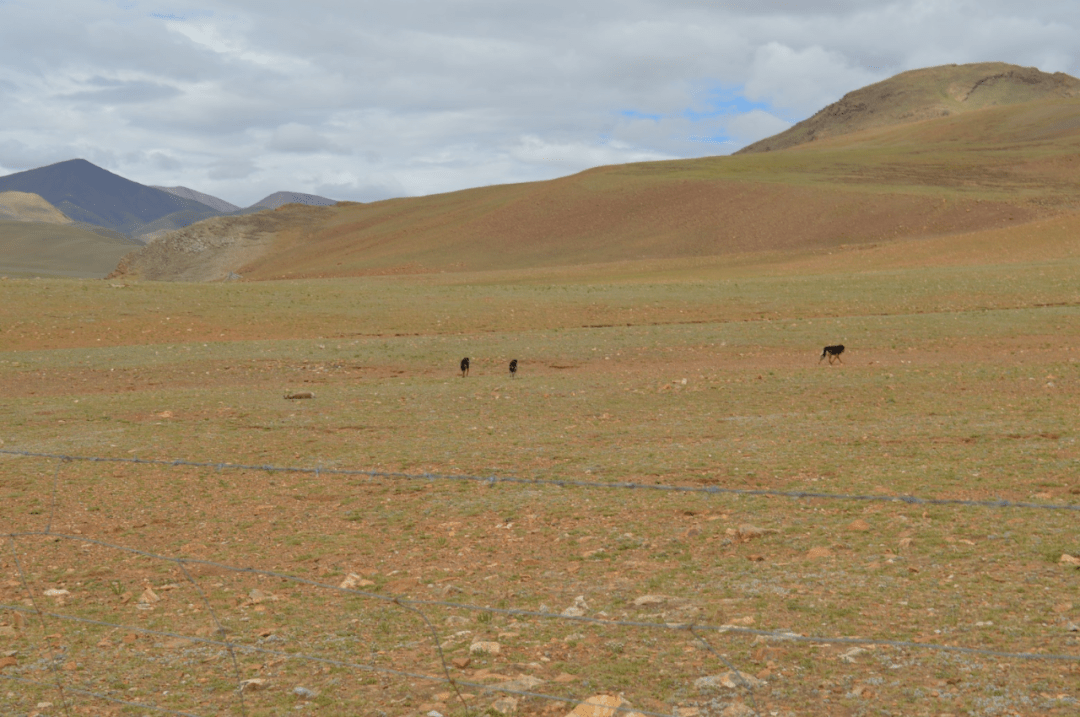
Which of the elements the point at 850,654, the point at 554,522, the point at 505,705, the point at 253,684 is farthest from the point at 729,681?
the point at 554,522

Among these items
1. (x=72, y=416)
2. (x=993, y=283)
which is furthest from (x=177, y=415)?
(x=993, y=283)

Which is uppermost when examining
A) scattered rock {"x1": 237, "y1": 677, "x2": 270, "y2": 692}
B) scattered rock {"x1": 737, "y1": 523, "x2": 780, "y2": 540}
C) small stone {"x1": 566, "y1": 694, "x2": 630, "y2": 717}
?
scattered rock {"x1": 737, "y1": 523, "x2": 780, "y2": 540}

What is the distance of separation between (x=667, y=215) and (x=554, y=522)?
2706 inches

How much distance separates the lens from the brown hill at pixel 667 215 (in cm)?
6669

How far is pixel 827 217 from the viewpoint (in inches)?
2699

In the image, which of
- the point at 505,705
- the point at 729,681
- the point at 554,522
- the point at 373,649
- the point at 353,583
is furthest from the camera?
the point at 554,522

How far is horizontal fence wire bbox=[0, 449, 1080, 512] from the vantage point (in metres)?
9.80

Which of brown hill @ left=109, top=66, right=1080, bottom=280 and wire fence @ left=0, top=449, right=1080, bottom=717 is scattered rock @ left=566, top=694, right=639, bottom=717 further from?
brown hill @ left=109, top=66, right=1080, bottom=280

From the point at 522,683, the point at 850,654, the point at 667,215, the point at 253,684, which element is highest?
the point at 667,215

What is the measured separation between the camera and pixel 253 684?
20.6 feet

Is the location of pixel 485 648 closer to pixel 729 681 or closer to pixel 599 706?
pixel 599 706

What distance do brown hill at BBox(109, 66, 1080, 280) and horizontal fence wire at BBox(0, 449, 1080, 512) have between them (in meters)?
52.7

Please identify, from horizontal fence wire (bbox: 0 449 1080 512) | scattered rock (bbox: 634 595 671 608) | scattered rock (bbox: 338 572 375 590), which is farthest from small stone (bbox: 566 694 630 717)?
horizontal fence wire (bbox: 0 449 1080 512)

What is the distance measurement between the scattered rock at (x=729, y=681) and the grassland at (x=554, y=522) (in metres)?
0.06
